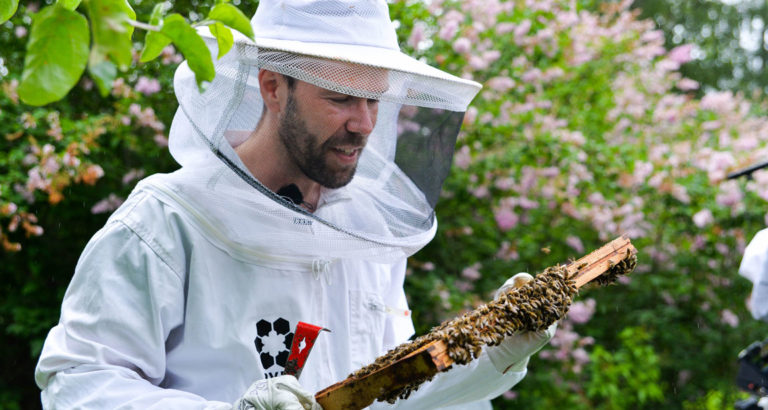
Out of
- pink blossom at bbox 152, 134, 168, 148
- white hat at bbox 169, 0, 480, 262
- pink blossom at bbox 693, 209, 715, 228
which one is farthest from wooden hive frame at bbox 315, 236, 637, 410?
pink blossom at bbox 693, 209, 715, 228

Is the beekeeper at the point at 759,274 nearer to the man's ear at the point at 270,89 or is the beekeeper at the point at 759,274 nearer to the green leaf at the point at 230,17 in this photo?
the man's ear at the point at 270,89

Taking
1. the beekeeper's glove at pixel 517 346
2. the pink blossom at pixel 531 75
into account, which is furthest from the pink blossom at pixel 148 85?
the beekeeper's glove at pixel 517 346

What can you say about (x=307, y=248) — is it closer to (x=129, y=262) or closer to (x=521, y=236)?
(x=129, y=262)

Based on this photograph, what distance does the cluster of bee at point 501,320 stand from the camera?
1384mm

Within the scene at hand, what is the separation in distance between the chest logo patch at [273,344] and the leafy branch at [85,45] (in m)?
0.85

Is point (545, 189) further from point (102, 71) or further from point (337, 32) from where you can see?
point (102, 71)

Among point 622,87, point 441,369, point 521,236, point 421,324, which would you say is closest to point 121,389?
point 441,369

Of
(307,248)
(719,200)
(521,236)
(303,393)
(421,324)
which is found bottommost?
(421,324)

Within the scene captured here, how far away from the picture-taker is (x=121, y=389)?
1.44m

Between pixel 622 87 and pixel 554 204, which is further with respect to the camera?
pixel 622 87

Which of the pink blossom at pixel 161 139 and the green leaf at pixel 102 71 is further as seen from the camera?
the pink blossom at pixel 161 139

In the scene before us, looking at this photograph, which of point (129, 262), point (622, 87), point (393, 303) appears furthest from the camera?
point (622, 87)

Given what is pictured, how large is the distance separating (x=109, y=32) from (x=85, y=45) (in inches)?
3.6

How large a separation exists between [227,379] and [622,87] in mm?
5016
